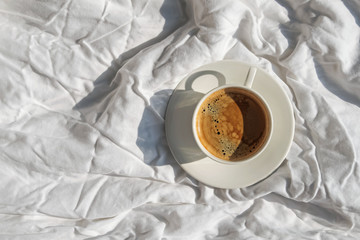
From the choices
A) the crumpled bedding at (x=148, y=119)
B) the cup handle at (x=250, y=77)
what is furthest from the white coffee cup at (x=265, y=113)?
the crumpled bedding at (x=148, y=119)

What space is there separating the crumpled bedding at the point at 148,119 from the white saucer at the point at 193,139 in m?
0.04

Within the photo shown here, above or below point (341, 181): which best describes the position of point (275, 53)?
above

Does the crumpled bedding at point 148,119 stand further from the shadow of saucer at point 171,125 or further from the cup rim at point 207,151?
the cup rim at point 207,151

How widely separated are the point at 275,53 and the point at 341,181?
37 centimetres

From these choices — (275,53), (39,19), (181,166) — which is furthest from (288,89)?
(39,19)

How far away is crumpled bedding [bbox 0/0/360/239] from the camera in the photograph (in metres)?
0.99

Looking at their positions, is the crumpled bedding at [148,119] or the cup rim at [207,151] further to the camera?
the crumpled bedding at [148,119]

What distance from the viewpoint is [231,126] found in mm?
945

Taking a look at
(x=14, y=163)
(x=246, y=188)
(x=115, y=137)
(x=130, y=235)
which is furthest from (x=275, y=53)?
(x=14, y=163)

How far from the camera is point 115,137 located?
98cm

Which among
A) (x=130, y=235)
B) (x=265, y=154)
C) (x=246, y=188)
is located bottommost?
(x=130, y=235)

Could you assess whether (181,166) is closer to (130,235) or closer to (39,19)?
(130,235)

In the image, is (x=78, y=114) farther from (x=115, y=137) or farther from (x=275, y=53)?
(x=275, y=53)

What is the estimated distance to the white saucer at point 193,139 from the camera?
0.95 metres
